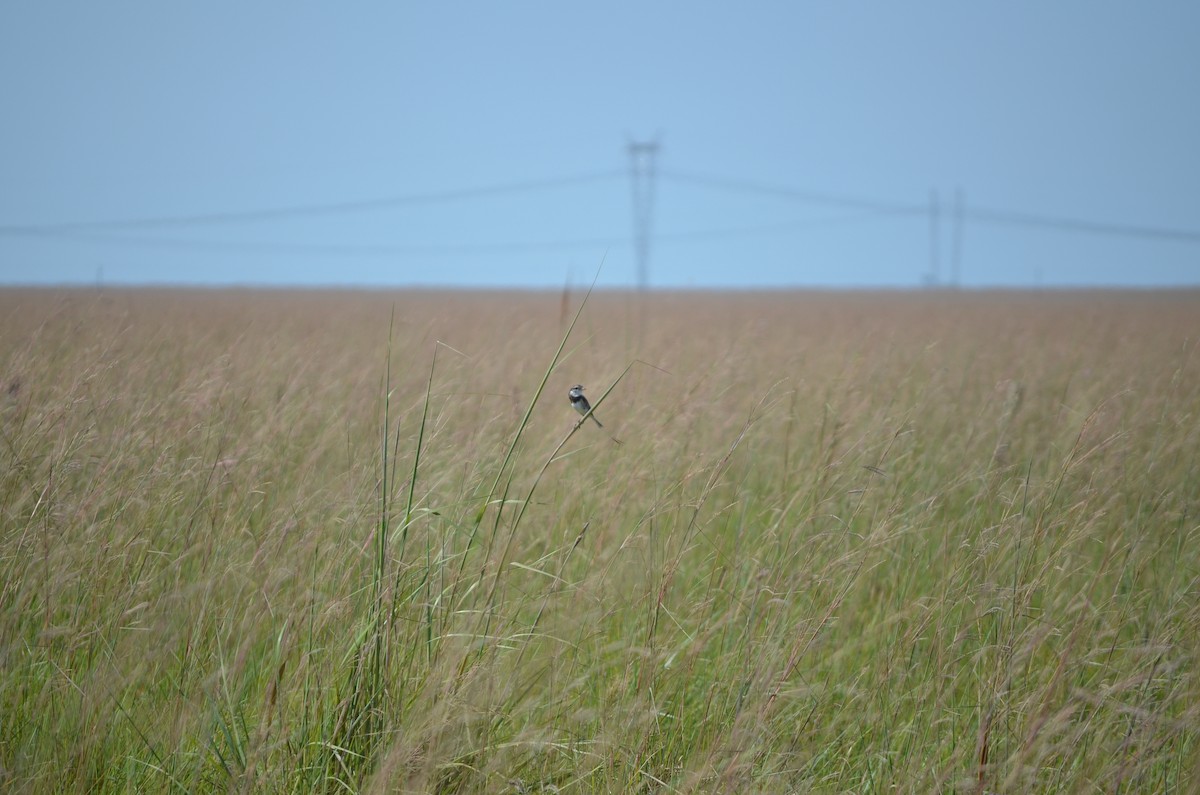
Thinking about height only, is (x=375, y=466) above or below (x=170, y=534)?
above

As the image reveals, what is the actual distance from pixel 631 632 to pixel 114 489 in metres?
1.69

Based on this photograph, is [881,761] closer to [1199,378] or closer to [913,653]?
[913,653]

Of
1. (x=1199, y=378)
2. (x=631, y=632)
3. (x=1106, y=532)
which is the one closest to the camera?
(x=631, y=632)

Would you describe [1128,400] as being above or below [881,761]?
above

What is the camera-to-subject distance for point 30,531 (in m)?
2.50

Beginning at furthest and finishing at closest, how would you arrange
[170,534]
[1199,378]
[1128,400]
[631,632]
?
[1199,378] < [1128,400] < [170,534] < [631,632]

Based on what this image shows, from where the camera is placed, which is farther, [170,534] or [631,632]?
[170,534]

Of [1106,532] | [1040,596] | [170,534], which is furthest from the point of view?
[1106,532]

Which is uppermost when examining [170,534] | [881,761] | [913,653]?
[170,534]

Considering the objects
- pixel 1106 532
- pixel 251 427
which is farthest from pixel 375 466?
pixel 1106 532

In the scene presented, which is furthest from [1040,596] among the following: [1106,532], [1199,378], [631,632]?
[1199,378]

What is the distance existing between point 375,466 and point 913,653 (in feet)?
5.59

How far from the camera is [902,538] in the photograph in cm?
321

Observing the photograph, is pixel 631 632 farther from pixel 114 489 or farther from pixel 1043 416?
pixel 1043 416
